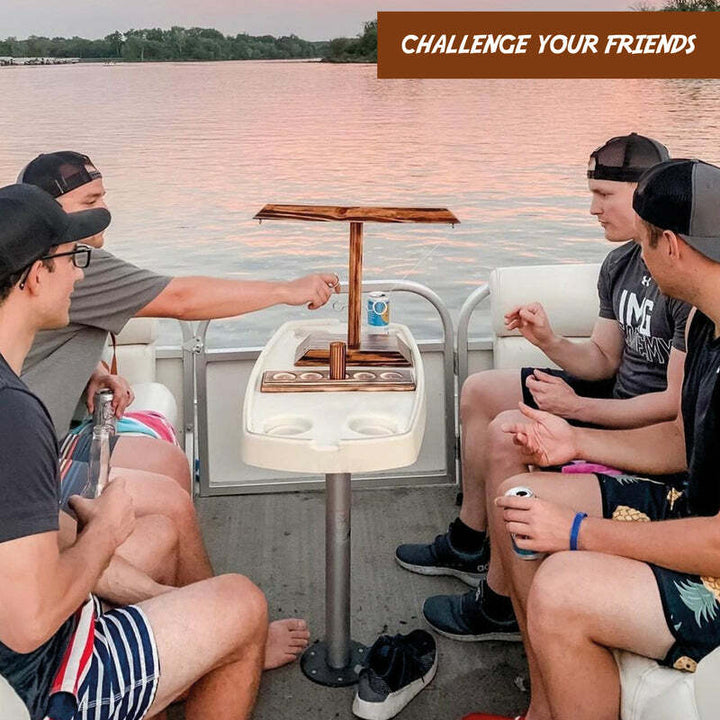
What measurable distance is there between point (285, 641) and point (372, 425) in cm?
75

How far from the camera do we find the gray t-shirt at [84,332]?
8.21ft

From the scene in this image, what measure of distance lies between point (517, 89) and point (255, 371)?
29.4 meters

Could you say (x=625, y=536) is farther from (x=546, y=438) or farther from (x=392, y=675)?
(x=392, y=675)

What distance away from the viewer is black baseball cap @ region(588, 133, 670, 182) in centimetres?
272

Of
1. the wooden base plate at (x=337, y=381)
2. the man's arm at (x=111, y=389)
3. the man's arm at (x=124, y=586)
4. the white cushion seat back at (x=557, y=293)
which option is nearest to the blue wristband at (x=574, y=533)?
the wooden base plate at (x=337, y=381)

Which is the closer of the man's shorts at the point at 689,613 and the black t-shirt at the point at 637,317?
the man's shorts at the point at 689,613

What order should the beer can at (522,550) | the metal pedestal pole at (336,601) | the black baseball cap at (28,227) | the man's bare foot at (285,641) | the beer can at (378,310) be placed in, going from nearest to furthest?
the black baseball cap at (28,227)
the beer can at (522,550)
the metal pedestal pole at (336,601)
the man's bare foot at (285,641)
the beer can at (378,310)

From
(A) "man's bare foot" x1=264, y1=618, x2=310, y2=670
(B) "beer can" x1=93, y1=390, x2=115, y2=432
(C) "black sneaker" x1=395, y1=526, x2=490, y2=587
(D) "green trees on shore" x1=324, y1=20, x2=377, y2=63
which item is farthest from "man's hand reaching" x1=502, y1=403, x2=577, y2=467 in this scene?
(D) "green trees on shore" x1=324, y1=20, x2=377, y2=63

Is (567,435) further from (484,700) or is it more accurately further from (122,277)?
(122,277)

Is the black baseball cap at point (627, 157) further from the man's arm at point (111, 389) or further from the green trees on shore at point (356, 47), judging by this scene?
the green trees on shore at point (356, 47)

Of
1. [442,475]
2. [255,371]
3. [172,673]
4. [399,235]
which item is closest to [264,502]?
[442,475]

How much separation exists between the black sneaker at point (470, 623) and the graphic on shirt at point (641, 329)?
850mm

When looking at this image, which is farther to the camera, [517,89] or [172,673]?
[517,89]

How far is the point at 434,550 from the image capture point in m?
3.12
